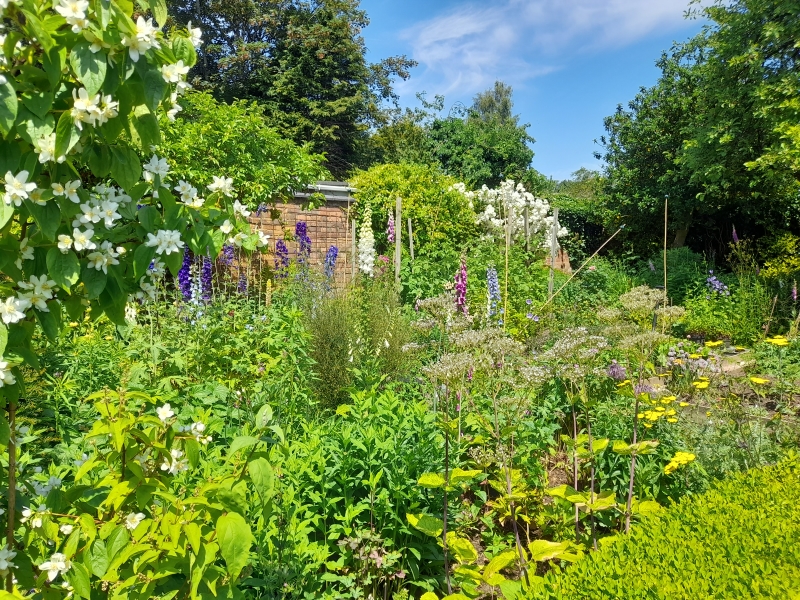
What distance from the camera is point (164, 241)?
116 centimetres

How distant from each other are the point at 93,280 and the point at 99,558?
0.59m

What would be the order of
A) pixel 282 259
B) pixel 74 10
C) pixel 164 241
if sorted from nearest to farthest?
pixel 74 10 → pixel 164 241 → pixel 282 259

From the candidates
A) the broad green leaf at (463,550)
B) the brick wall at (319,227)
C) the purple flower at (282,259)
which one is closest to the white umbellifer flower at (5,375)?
the broad green leaf at (463,550)

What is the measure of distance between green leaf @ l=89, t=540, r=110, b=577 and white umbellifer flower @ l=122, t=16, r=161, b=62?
0.99 m

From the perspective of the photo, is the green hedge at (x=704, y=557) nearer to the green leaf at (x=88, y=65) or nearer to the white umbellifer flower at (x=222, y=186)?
the white umbellifer flower at (x=222, y=186)

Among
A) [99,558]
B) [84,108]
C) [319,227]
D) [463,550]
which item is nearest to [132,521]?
[99,558]

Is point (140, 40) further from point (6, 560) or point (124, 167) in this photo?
point (6, 560)

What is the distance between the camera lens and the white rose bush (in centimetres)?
99

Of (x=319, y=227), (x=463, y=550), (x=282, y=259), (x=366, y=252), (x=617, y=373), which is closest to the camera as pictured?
(x=463, y=550)

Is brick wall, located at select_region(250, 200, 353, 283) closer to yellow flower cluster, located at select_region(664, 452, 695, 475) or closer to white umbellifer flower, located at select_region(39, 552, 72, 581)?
yellow flower cluster, located at select_region(664, 452, 695, 475)

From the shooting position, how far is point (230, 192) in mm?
1398

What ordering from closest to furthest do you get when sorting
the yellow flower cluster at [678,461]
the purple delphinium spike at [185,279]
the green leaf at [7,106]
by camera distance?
the green leaf at [7,106], the yellow flower cluster at [678,461], the purple delphinium spike at [185,279]

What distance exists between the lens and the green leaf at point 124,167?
1.11 m

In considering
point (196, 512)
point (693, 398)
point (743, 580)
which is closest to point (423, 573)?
point (743, 580)
